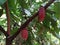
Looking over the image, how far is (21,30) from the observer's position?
617 mm

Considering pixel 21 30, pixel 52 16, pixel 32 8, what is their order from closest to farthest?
pixel 21 30
pixel 52 16
pixel 32 8

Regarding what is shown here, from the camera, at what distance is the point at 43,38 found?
966 mm

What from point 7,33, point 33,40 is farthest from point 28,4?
point 7,33

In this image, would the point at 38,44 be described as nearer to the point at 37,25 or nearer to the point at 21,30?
the point at 37,25

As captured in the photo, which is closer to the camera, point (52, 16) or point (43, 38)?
point (52, 16)

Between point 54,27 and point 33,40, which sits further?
point 33,40

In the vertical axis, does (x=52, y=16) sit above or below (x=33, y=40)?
above

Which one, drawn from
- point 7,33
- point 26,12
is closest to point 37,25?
point 26,12

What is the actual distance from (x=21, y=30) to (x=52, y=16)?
190mm

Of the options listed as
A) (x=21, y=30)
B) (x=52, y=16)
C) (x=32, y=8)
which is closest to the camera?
(x=21, y=30)

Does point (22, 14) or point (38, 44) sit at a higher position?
point (22, 14)

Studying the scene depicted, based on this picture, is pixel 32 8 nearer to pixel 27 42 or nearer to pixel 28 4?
pixel 28 4

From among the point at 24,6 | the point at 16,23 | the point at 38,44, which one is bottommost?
the point at 38,44

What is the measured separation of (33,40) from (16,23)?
0.12 meters
